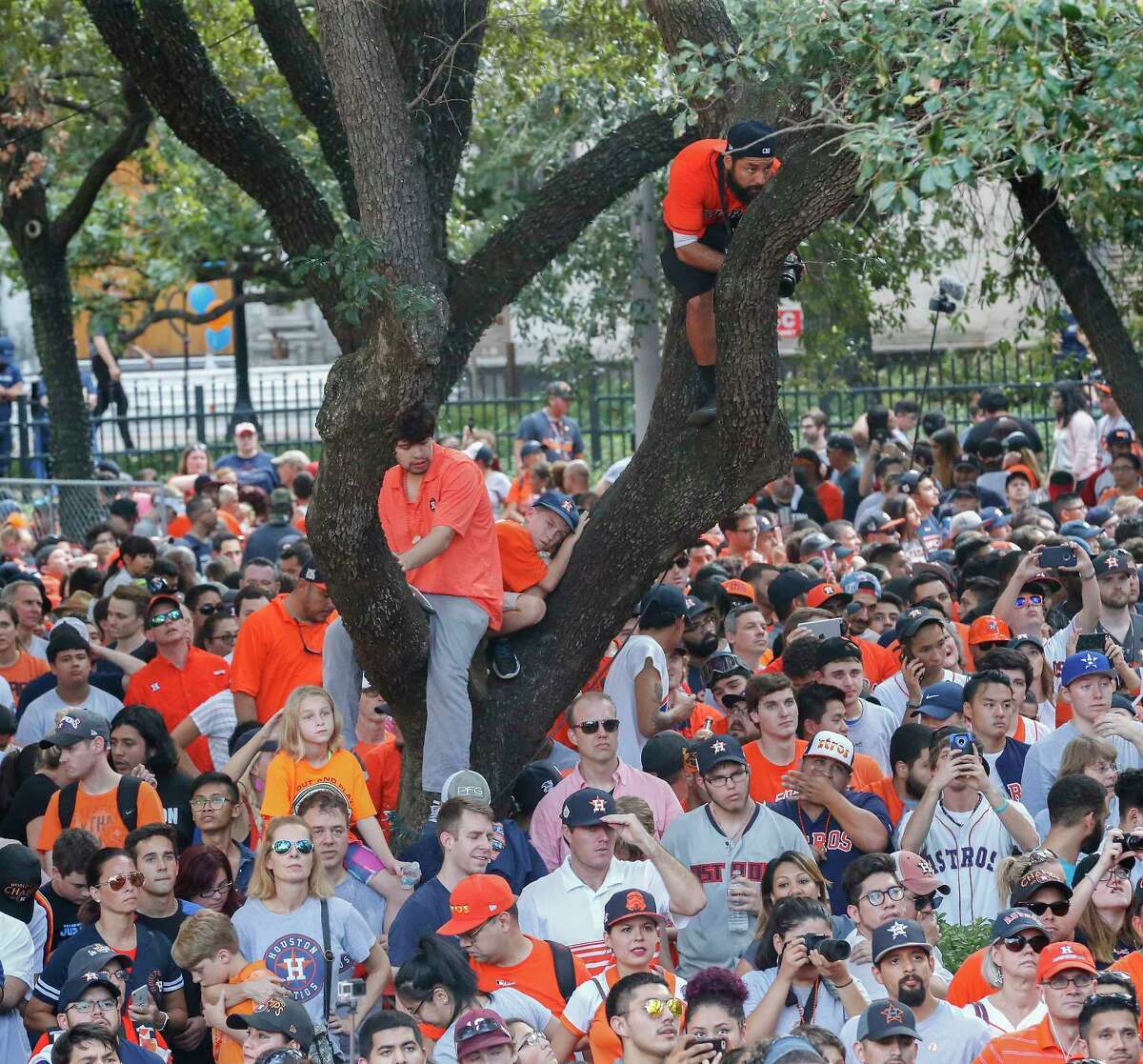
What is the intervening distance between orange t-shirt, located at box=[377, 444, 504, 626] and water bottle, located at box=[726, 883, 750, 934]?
1697 millimetres

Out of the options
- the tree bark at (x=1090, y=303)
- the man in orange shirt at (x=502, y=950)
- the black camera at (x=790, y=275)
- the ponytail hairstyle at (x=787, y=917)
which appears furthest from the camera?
the tree bark at (x=1090, y=303)

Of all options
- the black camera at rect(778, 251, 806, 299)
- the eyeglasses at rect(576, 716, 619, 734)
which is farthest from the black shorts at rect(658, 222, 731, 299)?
the eyeglasses at rect(576, 716, 619, 734)

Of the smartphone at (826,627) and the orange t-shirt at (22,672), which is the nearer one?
the smartphone at (826,627)

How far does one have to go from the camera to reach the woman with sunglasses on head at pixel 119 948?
315 inches

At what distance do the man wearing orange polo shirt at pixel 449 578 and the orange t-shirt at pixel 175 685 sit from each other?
2.50 m

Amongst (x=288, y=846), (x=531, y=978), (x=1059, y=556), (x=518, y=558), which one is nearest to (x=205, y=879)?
(x=288, y=846)

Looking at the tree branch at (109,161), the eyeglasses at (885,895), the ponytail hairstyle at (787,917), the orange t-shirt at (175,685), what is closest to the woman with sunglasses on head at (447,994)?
the ponytail hairstyle at (787,917)

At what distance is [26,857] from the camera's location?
8492mm

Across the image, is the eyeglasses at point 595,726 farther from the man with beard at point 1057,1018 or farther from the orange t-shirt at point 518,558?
the man with beard at point 1057,1018

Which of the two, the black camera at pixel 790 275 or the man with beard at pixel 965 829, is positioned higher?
the black camera at pixel 790 275

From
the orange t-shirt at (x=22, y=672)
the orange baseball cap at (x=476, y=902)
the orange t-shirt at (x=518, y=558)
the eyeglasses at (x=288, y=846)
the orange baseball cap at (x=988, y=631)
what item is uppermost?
the orange t-shirt at (x=518, y=558)

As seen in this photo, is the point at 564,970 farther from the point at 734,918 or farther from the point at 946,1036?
the point at 946,1036

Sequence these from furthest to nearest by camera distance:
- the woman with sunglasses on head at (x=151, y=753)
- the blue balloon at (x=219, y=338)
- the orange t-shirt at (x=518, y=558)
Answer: the blue balloon at (x=219, y=338)
the woman with sunglasses on head at (x=151, y=753)
the orange t-shirt at (x=518, y=558)

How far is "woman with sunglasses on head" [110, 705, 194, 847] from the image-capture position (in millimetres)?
10039
